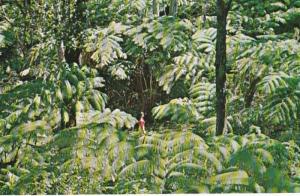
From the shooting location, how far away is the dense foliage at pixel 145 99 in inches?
150

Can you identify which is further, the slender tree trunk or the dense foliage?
the slender tree trunk

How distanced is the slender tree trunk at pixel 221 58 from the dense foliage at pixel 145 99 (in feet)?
0.13

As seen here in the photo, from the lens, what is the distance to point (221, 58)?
450 centimetres

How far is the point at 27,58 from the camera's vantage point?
314 inches

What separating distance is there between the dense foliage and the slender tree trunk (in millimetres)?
40

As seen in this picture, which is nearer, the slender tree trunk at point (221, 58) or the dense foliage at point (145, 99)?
the dense foliage at point (145, 99)

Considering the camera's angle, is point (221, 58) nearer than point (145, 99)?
Yes

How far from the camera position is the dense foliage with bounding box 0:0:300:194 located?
3816 mm

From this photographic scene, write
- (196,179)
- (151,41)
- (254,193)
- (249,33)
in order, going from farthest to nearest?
(249,33) < (151,41) < (196,179) < (254,193)

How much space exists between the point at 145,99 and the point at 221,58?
3055 millimetres

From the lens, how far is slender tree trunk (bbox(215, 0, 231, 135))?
4.42m

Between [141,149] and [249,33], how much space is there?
4070 mm

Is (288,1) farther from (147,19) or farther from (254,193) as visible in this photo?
(254,193)

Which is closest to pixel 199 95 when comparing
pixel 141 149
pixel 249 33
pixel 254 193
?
pixel 249 33
